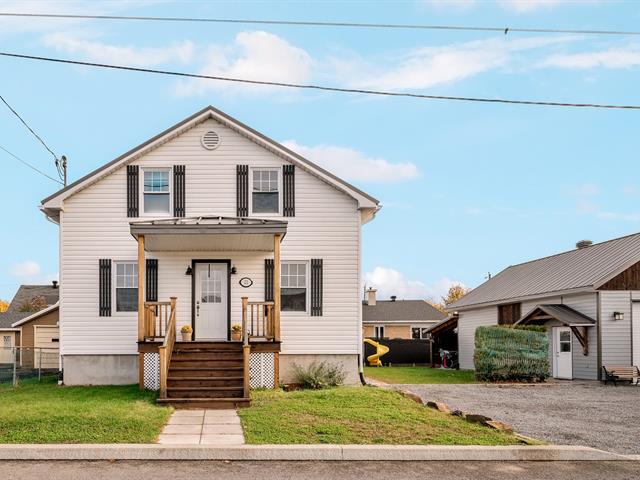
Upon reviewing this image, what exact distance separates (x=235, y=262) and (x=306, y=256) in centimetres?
190

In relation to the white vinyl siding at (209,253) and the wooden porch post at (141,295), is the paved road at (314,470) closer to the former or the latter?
the wooden porch post at (141,295)

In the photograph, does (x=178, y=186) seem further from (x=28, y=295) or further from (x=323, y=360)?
(x=28, y=295)

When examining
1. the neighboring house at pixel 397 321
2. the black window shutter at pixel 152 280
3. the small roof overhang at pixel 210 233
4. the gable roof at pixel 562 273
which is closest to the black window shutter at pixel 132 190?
the small roof overhang at pixel 210 233

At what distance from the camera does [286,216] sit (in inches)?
822

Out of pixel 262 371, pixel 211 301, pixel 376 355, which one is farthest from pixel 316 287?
pixel 376 355

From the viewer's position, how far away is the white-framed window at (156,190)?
20.9 m

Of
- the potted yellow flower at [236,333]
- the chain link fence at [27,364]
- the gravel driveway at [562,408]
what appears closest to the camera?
the gravel driveway at [562,408]

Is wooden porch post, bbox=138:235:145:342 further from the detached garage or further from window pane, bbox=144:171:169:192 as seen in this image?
the detached garage

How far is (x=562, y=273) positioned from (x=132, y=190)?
60.4 ft

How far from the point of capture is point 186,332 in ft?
64.1

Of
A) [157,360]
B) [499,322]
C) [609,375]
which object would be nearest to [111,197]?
[157,360]

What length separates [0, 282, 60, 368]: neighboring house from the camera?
40.8 metres

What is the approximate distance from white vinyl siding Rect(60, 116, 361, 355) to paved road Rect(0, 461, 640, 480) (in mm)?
10222

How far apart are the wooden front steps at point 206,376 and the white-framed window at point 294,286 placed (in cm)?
250
